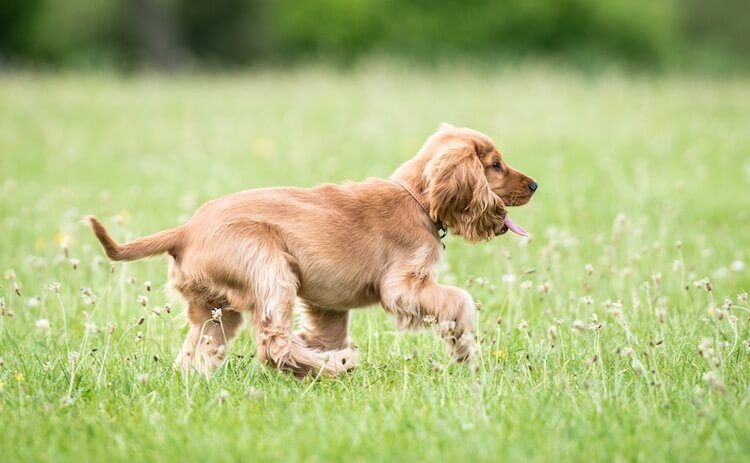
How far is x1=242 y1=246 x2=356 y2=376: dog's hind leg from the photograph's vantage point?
4.04 m

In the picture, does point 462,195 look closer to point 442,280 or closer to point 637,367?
point 637,367

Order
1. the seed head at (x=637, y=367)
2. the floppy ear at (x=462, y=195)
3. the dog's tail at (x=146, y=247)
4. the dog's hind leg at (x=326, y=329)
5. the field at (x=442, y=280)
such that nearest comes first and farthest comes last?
the field at (x=442, y=280) → the seed head at (x=637, y=367) → the dog's tail at (x=146, y=247) → the floppy ear at (x=462, y=195) → the dog's hind leg at (x=326, y=329)

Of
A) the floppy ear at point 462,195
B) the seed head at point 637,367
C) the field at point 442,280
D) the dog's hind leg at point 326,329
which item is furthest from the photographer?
the dog's hind leg at point 326,329

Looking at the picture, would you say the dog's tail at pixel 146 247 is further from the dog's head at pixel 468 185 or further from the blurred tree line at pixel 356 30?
the blurred tree line at pixel 356 30

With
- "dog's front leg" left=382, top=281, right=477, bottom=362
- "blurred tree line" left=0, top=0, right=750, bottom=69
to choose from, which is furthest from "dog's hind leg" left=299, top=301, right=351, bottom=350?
"blurred tree line" left=0, top=0, right=750, bottom=69

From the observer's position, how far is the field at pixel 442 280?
3266mm

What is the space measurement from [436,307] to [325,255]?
0.56m

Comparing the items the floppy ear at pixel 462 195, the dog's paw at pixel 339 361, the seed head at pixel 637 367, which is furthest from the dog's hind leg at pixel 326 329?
the seed head at pixel 637 367

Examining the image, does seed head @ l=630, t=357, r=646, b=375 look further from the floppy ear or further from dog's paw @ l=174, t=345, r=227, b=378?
dog's paw @ l=174, t=345, r=227, b=378

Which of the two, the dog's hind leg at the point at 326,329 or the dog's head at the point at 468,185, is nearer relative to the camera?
the dog's head at the point at 468,185

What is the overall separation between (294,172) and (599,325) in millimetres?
5630

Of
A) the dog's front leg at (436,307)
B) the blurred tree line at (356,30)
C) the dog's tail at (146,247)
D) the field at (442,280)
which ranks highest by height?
→ the dog's tail at (146,247)

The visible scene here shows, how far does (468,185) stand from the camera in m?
4.45

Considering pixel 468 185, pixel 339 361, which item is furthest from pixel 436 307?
pixel 468 185
